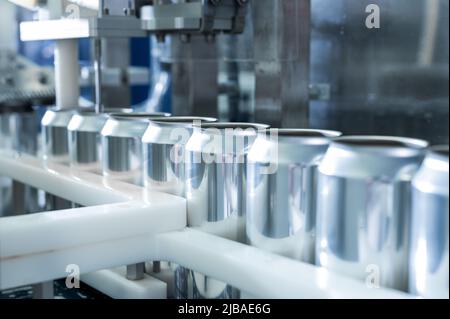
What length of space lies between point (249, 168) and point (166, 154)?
180 millimetres

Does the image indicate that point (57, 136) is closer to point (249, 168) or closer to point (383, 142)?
point (249, 168)

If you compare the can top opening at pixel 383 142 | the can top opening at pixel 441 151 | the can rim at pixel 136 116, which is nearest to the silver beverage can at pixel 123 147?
the can rim at pixel 136 116

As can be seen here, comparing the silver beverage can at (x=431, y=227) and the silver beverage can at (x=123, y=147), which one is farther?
the silver beverage can at (x=123, y=147)

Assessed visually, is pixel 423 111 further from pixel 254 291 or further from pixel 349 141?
pixel 254 291

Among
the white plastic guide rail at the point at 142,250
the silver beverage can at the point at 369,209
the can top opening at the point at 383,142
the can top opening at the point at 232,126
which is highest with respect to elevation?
the can top opening at the point at 232,126

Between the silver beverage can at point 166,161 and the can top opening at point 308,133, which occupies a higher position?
the can top opening at point 308,133

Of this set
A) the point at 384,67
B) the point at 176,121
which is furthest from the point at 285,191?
the point at 384,67

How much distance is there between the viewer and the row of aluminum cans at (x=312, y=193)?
0.61m

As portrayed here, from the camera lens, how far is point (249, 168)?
2.47ft

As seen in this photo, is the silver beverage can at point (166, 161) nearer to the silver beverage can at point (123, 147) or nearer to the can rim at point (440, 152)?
the silver beverage can at point (123, 147)

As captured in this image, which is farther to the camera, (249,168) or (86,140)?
(86,140)

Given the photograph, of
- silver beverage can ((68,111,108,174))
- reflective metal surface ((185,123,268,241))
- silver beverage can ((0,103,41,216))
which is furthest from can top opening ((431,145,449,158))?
silver beverage can ((0,103,41,216))

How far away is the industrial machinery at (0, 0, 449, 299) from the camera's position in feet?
2.11

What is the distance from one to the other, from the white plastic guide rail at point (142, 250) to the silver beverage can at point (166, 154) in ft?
0.07
